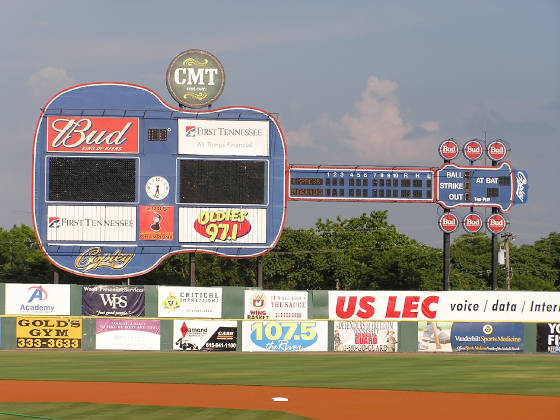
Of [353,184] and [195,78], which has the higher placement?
[195,78]

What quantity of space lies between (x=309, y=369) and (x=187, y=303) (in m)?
11.3

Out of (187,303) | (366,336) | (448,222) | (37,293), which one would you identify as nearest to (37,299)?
(37,293)

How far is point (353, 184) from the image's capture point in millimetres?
43781

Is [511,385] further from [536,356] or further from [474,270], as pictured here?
[474,270]

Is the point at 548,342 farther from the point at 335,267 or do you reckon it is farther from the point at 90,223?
the point at 335,267

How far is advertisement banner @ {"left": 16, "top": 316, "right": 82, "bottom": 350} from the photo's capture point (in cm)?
4084

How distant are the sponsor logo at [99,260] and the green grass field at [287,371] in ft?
15.6

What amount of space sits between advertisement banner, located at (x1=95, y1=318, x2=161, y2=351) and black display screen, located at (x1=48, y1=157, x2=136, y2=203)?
6.02m

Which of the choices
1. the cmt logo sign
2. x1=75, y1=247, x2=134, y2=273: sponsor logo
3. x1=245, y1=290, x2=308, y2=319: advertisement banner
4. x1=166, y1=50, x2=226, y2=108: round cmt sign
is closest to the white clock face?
x1=75, y1=247, x2=134, y2=273: sponsor logo

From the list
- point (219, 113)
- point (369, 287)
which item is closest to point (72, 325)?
point (219, 113)

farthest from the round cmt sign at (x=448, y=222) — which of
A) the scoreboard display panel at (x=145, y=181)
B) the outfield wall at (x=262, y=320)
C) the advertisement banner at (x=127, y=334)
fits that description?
the advertisement banner at (x=127, y=334)

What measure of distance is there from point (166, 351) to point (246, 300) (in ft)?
15.1

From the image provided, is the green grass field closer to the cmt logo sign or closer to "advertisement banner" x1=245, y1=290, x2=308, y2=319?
"advertisement banner" x1=245, y1=290, x2=308, y2=319

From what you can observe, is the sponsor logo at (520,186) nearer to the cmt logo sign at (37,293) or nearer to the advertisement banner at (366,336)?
the advertisement banner at (366,336)
